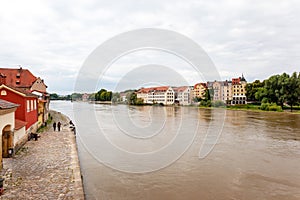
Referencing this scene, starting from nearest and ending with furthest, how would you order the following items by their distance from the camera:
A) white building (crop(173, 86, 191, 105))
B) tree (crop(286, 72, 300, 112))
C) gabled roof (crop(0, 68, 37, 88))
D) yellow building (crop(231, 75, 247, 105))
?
gabled roof (crop(0, 68, 37, 88)) < tree (crop(286, 72, 300, 112)) < white building (crop(173, 86, 191, 105)) < yellow building (crop(231, 75, 247, 105))

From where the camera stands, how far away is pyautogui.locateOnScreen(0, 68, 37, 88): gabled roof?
25.5 meters

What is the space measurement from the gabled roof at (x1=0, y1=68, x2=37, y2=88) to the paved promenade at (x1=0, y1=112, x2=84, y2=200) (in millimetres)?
17127

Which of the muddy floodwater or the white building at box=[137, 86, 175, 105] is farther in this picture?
the white building at box=[137, 86, 175, 105]

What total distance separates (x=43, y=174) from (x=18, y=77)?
72.6 ft

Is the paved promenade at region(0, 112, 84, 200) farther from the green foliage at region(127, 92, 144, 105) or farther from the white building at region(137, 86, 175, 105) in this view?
the white building at region(137, 86, 175, 105)

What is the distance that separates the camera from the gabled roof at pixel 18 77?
83.5ft

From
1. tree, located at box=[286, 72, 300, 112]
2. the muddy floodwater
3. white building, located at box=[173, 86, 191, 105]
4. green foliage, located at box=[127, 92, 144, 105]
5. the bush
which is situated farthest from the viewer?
white building, located at box=[173, 86, 191, 105]

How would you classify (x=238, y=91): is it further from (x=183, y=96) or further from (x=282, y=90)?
(x=282, y=90)

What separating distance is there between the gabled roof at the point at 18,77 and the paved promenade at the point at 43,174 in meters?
17.1

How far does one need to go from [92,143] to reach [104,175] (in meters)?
6.10

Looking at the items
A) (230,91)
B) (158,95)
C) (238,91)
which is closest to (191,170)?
(158,95)

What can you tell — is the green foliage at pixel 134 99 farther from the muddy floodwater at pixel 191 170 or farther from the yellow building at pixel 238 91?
the muddy floodwater at pixel 191 170

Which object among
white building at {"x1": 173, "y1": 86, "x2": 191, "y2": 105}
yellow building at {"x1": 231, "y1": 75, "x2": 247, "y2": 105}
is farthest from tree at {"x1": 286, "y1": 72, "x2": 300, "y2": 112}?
white building at {"x1": 173, "y1": 86, "x2": 191, "y2": 105}

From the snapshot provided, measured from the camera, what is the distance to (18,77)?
2589cm
